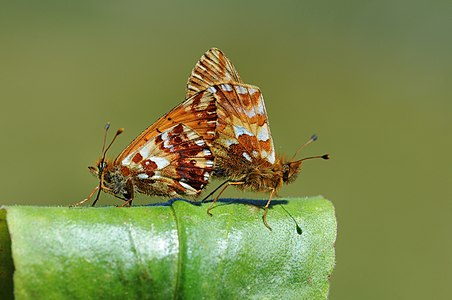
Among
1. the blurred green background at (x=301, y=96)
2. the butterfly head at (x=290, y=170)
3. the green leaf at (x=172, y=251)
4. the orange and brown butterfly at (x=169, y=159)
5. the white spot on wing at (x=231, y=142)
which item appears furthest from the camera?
the blurred green background at (x=301, y=96)

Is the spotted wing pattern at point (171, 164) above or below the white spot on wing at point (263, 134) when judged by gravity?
below

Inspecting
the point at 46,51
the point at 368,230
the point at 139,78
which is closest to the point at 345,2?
the point at 139,78

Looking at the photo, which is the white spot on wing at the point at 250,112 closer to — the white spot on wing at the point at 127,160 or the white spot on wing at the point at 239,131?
the white spot on wing at the point at 239,131

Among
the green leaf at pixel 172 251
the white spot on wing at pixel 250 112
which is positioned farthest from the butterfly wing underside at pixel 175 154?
the green leaf at pixel 172 251

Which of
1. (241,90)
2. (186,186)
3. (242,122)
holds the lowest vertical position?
(186,186)

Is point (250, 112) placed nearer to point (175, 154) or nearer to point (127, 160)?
point (175, 154)

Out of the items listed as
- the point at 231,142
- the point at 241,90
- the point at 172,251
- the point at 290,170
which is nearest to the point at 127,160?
the point at 231,142
